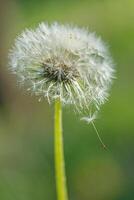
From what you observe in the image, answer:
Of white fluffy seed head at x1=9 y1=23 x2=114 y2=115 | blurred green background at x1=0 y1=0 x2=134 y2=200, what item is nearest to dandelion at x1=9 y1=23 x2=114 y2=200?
white fluffy seed head at x1=9 y1=23 x2=114 y2=115

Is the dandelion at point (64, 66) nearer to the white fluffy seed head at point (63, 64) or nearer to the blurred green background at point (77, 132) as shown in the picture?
the white fluffy seed head at point (63, 64)

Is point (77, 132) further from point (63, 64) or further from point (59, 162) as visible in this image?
point (59, 162)

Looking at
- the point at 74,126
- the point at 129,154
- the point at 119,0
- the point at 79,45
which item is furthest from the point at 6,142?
the point at 79,45

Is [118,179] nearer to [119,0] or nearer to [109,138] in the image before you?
[109,138]

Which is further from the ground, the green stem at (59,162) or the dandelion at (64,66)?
the dandelion at (64,66)

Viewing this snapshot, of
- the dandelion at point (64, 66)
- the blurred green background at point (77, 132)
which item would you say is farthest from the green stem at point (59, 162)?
the blurred green background at point (77, 132)

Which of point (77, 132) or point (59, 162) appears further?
point (77, 132)

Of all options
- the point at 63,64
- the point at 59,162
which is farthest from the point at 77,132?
the point at 59,162
